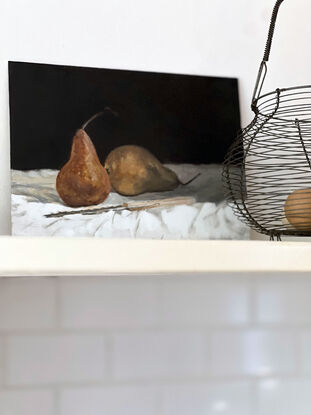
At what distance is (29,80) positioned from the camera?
3.09ft

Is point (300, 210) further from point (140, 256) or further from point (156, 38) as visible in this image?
point (156, 38)

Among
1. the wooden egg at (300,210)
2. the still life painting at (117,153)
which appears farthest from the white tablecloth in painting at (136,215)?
the wooden egg at (300,210)

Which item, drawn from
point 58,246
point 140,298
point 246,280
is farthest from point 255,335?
point 58,246

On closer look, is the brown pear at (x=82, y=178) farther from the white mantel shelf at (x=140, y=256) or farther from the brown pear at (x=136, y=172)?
the white mantel shelf at (x=140, y=256)

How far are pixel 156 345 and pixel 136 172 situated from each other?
265 mm

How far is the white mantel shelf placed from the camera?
68 cm

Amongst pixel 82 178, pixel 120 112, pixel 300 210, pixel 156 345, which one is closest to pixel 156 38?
pixel 120 112

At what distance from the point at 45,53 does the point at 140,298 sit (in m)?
0.39

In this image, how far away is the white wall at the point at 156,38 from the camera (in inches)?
38.1

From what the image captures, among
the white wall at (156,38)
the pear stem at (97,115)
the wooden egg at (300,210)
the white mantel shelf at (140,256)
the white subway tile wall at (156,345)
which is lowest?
the white subway tile wall at (156,345)

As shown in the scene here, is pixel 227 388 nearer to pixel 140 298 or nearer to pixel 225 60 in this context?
pixel 140 298

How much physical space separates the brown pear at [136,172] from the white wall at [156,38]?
0.43 feet

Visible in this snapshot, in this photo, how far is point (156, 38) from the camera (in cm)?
102

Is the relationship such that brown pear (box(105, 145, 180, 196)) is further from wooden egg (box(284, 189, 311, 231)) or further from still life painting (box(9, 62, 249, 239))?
wooden egg (box(284, 189, 311, 231))
